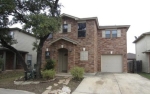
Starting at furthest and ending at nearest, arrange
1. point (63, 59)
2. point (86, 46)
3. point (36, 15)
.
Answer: point (63, 59), point (86, 46), point (36, 15)

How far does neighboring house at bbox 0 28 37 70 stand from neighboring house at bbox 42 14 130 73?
5.70m

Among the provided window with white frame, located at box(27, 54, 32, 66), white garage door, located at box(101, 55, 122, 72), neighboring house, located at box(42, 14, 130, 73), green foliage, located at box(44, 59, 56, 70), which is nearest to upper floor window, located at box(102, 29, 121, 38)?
neighboring house, located at box(42, 14, 130, 73)

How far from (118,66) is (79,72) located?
845 centimetres

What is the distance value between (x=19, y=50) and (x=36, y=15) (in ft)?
40.0

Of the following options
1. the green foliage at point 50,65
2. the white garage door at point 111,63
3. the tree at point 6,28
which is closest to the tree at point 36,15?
the tree at point 6,28

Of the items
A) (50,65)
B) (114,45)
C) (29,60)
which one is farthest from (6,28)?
(114,45)

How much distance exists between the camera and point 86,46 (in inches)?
643

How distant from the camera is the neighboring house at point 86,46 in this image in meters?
16.1

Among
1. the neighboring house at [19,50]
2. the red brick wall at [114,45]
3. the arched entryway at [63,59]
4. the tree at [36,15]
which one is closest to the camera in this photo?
the tree at [36,15]

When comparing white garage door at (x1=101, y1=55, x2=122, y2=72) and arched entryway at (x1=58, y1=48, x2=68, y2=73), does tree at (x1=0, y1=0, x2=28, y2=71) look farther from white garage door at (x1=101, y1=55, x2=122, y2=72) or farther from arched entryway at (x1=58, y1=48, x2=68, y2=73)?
white garage door at (x1=101, y1=55, x2=122, y2=72)

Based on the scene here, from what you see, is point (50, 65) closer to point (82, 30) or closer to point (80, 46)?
point (80, 46)

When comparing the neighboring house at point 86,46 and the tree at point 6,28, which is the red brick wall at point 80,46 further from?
the tree at point 6,28

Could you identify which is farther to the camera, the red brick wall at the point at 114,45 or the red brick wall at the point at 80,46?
the red brick wall at the point at 114,45

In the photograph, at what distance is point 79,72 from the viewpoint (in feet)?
40.5
